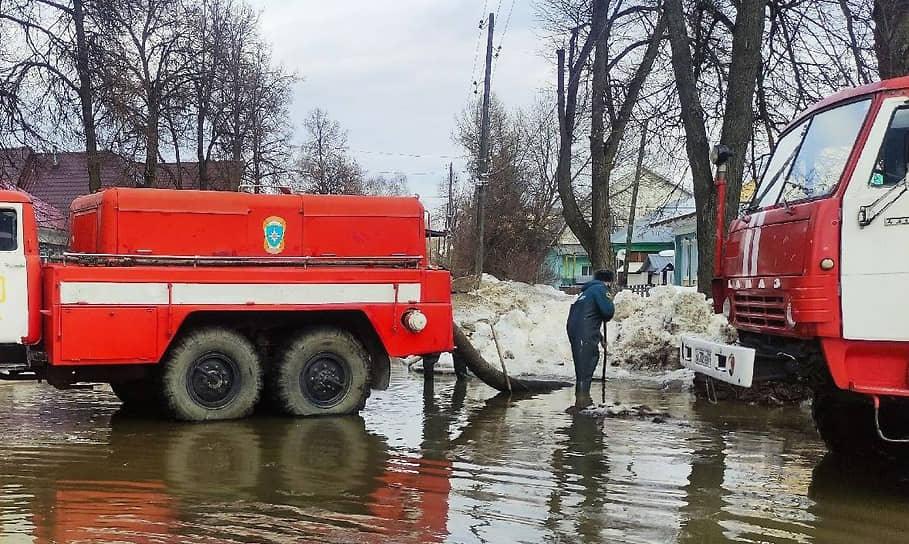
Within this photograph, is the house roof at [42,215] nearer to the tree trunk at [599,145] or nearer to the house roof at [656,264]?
the tree trunk at [599,145]

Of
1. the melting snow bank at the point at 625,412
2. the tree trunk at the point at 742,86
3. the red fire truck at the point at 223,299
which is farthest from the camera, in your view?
the tree trunk at the point at 742,86

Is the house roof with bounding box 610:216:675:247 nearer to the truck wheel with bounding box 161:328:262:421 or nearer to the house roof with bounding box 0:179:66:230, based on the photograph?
the house roof with bounding box 0:179:66:230

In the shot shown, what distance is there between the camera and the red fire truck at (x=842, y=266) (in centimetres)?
650

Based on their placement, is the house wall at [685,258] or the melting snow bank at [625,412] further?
the house wall at [685,258]

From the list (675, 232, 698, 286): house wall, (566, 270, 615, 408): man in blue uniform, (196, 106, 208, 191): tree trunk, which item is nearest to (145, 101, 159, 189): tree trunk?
(196, 106, 208, 191): tree trunk

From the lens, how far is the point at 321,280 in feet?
32.9

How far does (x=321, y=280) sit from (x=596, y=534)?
5.13 metres

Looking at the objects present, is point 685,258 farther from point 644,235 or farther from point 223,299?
point 223,299

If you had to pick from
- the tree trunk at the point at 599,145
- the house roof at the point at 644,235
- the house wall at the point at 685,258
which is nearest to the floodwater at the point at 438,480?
the tree trunk at the point at 599,145

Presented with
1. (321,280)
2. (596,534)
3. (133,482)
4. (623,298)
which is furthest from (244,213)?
(623,298)

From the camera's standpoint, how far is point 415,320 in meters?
10.3

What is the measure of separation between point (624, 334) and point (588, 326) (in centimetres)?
424

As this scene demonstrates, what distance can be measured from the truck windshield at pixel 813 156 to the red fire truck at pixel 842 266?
0.01 meters

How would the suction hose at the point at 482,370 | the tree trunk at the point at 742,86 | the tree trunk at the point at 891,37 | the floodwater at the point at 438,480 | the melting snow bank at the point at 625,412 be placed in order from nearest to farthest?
the floodwater at the point at 438,480
the melting snow bank at the point at 625,412
the suction hose at the point at 482,370
the tree trunk at the point at 891,37
the tree trunk at the point at 742,86
